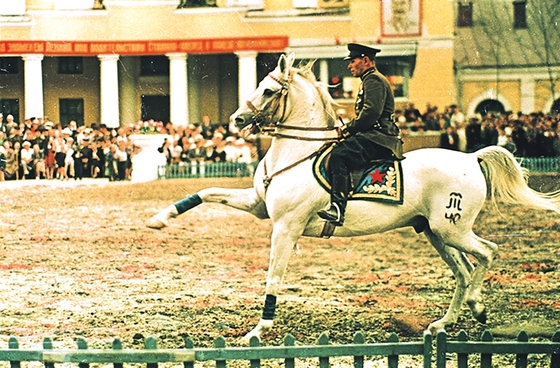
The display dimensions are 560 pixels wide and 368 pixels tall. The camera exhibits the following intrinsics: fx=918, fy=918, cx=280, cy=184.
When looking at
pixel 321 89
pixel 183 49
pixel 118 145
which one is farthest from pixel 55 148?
pixel 321 89

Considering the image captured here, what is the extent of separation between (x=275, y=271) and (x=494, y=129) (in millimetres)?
8000

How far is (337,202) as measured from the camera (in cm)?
630

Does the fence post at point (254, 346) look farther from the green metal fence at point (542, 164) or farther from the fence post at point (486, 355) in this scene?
the green metal fence at point (542, 164)

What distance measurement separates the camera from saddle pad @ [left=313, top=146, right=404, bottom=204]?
250 inches

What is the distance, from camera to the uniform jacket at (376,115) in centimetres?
620

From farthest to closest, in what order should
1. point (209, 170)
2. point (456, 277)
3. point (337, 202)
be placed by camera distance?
point (209, 170), point (456, 277), point (337, 202)

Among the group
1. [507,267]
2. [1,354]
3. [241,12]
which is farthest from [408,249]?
[1,354]

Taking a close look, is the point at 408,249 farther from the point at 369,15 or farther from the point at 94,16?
the point at 94,16

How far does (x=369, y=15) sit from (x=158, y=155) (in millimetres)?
2970

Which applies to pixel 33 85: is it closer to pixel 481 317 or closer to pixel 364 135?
pixel 364 135

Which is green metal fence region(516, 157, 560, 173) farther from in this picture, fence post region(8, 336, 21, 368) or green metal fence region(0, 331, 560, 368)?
fence post region(8, 336, 21, 368)

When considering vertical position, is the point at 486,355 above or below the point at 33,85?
below

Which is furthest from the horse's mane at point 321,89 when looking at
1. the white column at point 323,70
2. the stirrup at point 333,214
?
the white column at point 323,70

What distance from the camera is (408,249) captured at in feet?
35.5
